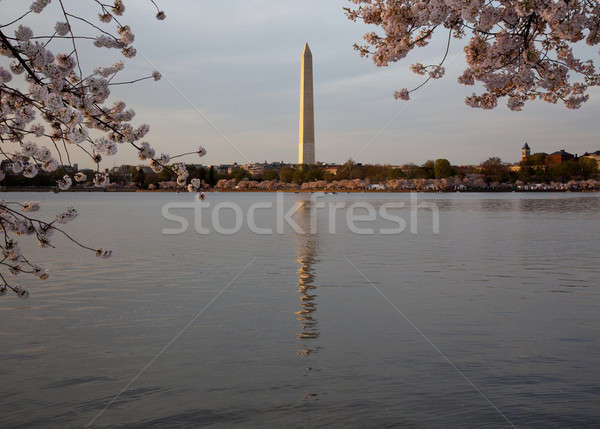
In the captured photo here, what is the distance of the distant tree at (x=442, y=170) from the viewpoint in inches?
7426

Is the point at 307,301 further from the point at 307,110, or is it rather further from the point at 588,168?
the point at 588,168

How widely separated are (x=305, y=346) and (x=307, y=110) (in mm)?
92112

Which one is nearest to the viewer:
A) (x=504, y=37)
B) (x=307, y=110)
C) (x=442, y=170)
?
(x=504, y=37)

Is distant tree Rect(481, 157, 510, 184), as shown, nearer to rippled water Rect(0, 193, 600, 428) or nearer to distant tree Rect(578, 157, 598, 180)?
distant tree Rect(578, 157, 598, 180)

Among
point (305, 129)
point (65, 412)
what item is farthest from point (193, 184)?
point (305, 129)

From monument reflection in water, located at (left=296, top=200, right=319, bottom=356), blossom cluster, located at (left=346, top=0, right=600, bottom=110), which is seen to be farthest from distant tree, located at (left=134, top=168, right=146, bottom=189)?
blossom cluster, located at (left=346, top=0, right=600, bottom=110)

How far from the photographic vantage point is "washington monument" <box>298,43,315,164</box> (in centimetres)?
9794

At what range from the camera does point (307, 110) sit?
99.1 metres

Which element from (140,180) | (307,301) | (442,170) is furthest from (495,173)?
(307,301)

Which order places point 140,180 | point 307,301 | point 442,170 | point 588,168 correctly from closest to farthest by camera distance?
1. point 307,301
2. point 588,168
3. point 140,180
4. point 442,170

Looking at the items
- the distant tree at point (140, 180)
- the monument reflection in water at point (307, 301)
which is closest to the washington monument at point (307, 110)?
the distant tree at point (140, 180)

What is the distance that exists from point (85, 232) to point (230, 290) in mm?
19201

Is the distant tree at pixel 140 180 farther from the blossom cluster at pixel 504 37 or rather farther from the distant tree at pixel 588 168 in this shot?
the blossom cluster at pixel 504 37

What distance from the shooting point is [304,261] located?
18.7 m
